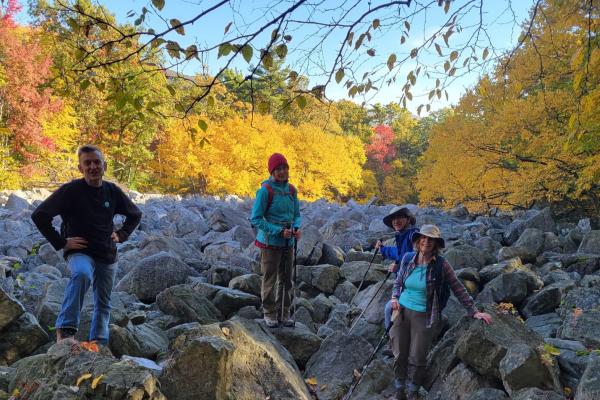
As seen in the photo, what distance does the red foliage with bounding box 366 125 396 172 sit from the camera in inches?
1901

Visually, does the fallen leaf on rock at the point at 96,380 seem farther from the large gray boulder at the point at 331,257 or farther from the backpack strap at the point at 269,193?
the large gray boulder at the point at 331,257

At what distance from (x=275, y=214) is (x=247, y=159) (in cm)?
2806

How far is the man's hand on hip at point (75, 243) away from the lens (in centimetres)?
379

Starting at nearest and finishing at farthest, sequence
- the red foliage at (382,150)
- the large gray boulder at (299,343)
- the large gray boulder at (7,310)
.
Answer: the large gray boulder at (7,310)
the large gray boulder at (299,343)
the red foliage at (382,150)

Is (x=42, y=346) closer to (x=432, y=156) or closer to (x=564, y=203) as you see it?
(x=432, y=156)

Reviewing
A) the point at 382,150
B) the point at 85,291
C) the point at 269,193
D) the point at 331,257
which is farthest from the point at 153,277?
the point at 382,150

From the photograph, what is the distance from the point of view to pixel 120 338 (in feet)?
13.9

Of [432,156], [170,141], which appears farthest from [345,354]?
[170,141]

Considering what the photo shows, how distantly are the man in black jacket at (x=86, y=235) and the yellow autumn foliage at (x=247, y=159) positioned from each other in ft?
86.9

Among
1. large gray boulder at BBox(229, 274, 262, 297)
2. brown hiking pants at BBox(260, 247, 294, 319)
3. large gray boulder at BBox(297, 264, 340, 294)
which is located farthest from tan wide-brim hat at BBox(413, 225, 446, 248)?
large gray boulder at BBox(297, 264, 340, 294)

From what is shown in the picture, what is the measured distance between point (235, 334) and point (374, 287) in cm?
304

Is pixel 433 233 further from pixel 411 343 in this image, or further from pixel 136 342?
pixel 136 342

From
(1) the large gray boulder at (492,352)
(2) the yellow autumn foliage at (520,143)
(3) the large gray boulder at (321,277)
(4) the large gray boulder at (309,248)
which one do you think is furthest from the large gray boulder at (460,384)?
(2) the yellow autumn foliage at (520,143)

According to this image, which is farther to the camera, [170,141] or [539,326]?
[170,141]
